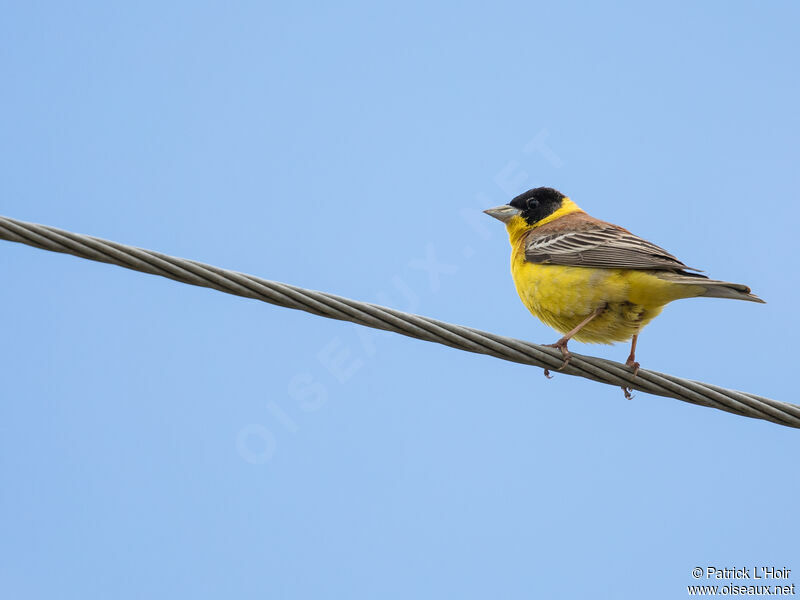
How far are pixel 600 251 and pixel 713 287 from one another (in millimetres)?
976

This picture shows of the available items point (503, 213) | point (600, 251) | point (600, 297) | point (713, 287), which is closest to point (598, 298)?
point (600, 297)

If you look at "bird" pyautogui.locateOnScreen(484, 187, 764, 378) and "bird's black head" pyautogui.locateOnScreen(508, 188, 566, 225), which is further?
"bird's black head" pyautogui.locateOnScreen(508, 188, 566, 225)

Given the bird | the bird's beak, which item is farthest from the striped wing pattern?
the bird's beak

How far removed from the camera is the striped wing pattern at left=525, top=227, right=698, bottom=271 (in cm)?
618

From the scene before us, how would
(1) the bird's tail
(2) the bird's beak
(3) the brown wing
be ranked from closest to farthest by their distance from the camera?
(1) the bird's tail, (3) the brown wing, (2) the bird's beak

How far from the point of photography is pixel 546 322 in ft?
22.4

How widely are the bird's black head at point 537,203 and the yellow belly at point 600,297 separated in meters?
1.64

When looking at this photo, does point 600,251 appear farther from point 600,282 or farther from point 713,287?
point 713,287

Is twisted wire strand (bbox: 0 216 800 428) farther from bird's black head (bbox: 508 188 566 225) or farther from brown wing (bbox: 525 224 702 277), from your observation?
bird's black head (bbox: 508 188 566 225)

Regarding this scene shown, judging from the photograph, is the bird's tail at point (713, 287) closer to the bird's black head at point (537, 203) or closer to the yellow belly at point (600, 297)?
the yellow belly at point (600, 297)

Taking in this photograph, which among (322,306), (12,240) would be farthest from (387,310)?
(12,240)

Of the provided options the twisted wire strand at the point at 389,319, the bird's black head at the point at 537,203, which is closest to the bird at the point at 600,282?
the twisted wire strand at the point at 389,319

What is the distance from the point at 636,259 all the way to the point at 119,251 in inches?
144

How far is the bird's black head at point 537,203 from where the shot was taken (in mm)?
8414
